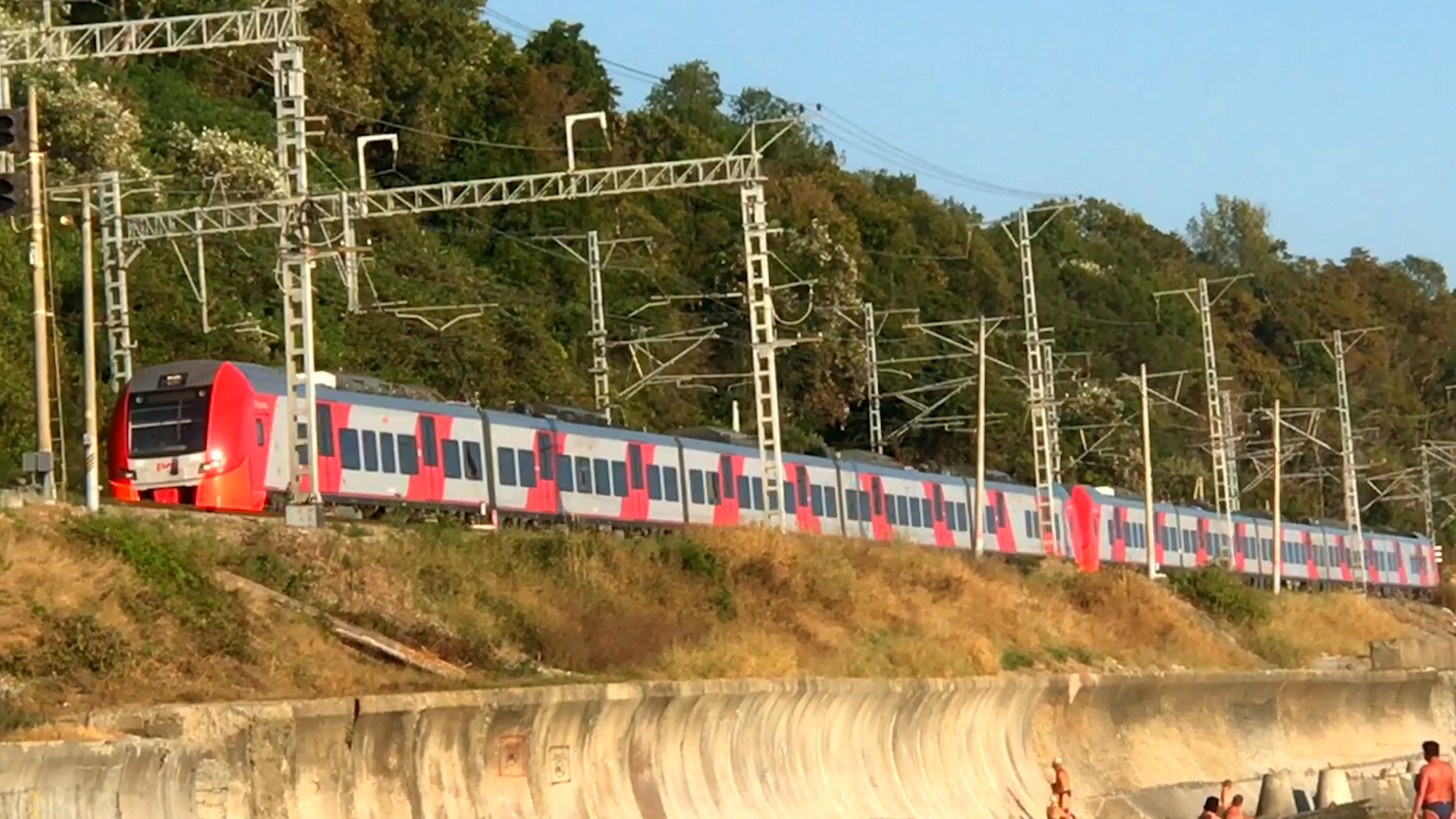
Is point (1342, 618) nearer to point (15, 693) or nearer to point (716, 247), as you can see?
point (716, 247)

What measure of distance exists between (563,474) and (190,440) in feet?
30.6

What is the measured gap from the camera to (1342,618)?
58.9 meters

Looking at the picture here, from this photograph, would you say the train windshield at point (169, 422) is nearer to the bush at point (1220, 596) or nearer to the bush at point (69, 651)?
the bush at point (69, 651)

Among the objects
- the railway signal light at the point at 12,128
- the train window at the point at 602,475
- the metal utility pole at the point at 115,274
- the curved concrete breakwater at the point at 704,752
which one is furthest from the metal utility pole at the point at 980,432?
the railway signal light at the point at 12,128

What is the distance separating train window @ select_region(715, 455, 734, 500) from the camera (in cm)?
4794

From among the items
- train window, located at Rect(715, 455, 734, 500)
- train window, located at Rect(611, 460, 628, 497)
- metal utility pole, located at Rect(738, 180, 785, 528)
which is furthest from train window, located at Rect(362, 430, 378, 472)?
train window, located at Rect(715, 455, 734, 500)

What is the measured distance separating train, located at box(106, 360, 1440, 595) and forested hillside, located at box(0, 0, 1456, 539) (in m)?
5.28

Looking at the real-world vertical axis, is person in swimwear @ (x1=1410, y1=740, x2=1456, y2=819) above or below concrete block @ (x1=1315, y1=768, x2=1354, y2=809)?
above

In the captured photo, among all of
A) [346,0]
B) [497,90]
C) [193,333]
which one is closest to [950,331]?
[497,90]

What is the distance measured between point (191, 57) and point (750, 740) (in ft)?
200

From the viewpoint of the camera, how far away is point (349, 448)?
36656 millimetres

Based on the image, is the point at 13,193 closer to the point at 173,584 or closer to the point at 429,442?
the point at 173,584

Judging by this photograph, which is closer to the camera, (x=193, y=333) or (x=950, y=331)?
(x=193, y=333)

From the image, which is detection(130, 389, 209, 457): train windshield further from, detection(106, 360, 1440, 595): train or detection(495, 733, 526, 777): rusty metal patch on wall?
detection(495, 733, 526, 777): rusty metal patch on wall
